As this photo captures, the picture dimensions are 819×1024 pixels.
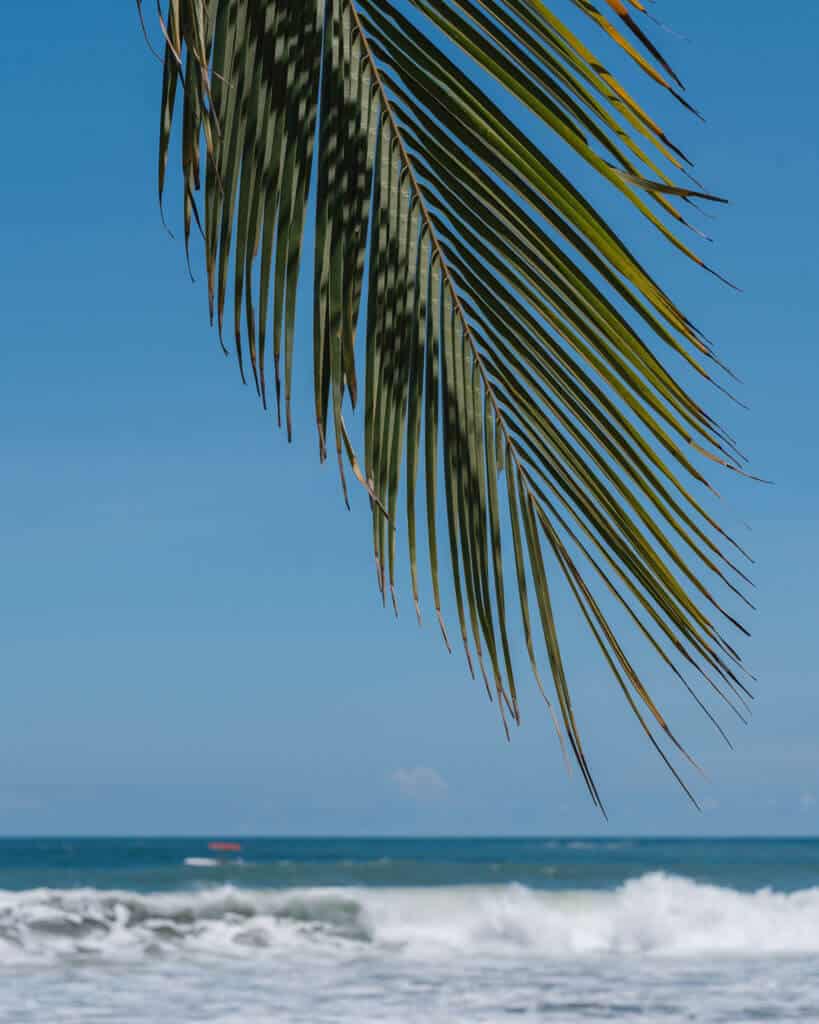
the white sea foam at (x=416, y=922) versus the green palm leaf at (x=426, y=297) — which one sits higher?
the green palm leaf at (x=426, y=297)

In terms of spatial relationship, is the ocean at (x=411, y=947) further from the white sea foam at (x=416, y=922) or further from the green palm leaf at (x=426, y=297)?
the green palm leaf at (x=426, y=297)

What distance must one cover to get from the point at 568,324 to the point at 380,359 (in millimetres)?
145

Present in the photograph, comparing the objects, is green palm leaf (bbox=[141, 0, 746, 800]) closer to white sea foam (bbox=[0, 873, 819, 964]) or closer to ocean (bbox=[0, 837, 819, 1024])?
ocean (bbox=[0, 837, 819, 1024])

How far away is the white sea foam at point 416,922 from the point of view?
1409 cm

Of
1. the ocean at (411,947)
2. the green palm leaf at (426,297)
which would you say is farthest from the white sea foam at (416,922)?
the green palm leaf at (426,297)

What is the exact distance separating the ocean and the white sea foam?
0.05m

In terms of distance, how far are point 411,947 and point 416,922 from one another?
111 inches

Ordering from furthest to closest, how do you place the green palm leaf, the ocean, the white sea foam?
the white sea foam, the ocean, the green palm leaf

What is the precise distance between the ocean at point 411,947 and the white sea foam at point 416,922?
0.05 meters

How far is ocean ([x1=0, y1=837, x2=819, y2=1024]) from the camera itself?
9578 millimetres

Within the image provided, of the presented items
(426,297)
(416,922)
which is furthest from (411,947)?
(426,297)

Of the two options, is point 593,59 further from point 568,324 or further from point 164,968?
point 164,968

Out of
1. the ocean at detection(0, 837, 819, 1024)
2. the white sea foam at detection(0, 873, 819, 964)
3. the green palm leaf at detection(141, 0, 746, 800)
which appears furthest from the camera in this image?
the white sea foam at detection(0, 873, 819, 964)

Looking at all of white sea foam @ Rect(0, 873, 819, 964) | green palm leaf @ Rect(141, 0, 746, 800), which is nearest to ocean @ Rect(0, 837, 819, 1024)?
white sea foam @ Rect(0, 873, 819, 964)
